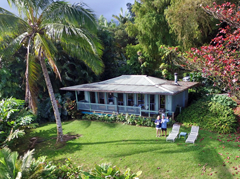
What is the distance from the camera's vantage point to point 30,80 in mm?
7941

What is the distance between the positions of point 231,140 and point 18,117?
478 inches

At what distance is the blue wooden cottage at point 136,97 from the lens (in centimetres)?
1232

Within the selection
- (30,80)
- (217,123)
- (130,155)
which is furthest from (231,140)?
(30,80)

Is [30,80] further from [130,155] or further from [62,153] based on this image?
[130,155]

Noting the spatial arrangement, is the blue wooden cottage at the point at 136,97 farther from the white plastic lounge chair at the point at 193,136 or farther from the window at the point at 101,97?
the white plastic lounge chair at the point at 193,136

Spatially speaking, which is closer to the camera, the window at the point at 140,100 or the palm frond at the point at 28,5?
the palm frond at the point at 28,5

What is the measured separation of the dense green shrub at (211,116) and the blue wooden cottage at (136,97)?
123 cm

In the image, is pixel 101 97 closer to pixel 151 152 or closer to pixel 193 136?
pixel 151 152

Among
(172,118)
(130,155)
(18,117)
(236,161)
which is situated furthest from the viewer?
(172,118)

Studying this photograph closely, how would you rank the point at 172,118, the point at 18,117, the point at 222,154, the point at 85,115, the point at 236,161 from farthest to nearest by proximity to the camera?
1. the point at 85,115
2. the point at 172,118
3. the point at 18,117
4. the point at 222,154
5. the point at 236,161

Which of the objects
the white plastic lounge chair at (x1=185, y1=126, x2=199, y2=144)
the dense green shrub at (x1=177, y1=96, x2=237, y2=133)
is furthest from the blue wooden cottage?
the white plastic lounge chair at (x1=185, y1=126, x2=199, y2=144)

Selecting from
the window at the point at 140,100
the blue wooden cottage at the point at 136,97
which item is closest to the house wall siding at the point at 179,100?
the blue wooden cottage at the point at 136,97

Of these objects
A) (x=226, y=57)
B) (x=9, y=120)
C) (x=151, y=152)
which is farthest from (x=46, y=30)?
(x=226, y=57)

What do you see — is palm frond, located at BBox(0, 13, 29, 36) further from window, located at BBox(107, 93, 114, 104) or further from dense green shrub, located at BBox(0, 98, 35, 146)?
window, located at BBox(107, 93, 114, 104)
